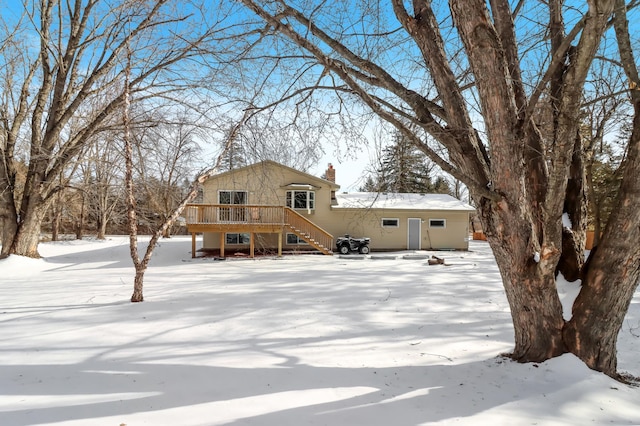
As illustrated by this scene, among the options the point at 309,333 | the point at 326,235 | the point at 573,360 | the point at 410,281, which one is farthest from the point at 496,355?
the point at 326,235

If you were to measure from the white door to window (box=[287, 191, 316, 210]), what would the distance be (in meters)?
5.35

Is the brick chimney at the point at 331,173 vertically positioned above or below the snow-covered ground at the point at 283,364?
above

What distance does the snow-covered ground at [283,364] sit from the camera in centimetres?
252

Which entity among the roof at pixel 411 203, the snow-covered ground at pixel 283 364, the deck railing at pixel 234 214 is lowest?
the snow-covered ground at pixel 283 364

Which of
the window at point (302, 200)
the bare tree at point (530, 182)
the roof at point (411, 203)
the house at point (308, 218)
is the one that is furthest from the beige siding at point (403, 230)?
Answer: the bare tree at point (530, 182)

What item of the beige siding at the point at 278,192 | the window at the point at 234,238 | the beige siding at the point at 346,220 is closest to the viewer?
the beige siding at the point at 278,192

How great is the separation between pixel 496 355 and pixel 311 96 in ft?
12.9

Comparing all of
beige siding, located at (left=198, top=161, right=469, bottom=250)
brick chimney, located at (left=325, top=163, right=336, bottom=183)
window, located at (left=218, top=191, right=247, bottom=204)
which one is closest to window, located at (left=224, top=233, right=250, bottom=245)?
beige siding, located at (left=198, top=161, right=469, bottom=250)

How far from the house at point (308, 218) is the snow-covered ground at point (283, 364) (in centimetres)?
847

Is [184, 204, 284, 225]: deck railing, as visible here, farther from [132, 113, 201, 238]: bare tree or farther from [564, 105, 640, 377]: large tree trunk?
[564, 105, 640, 377]: large tree trunk

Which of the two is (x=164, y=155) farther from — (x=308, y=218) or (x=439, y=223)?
(x=439, y=223)

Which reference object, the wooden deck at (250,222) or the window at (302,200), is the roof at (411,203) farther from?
the wooden deck at (250,222)

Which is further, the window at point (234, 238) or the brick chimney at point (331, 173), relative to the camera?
the brick chimney at point (331, 173)

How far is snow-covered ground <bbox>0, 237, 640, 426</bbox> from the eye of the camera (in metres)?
2.52
